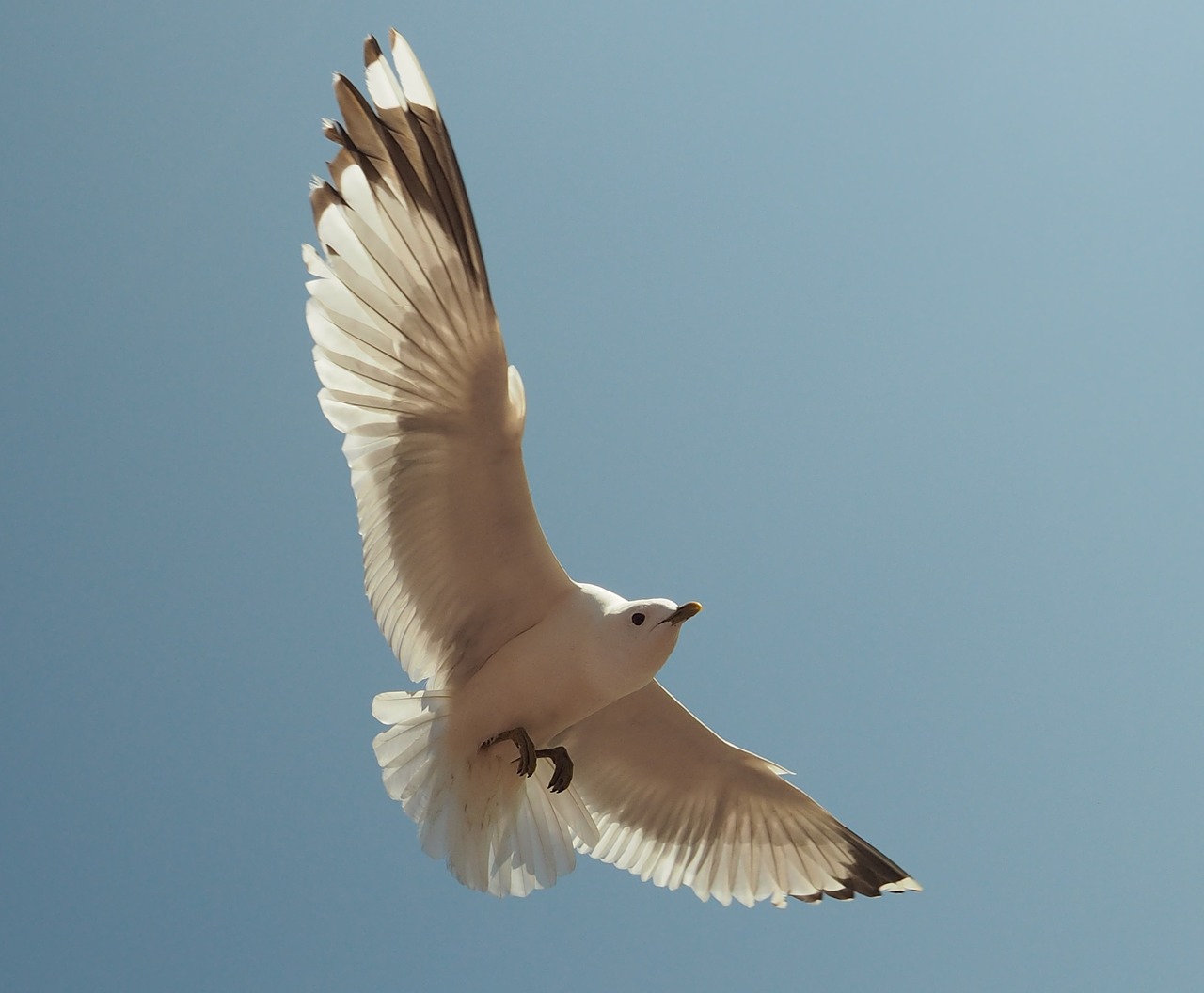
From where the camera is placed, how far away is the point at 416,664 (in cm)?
423

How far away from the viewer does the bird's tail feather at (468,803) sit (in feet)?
13.4

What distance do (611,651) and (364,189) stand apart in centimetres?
161

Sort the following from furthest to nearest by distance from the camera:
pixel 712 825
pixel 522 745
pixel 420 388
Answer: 1. pixel 712 825
2. pixel 522 745
3. pixel 420 388

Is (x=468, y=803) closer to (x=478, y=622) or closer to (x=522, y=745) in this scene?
(x=522, y=745)

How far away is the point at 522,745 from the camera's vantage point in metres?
4.09

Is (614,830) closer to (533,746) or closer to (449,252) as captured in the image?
(533,746)

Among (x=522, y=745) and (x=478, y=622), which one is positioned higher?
(x=478, y=622)

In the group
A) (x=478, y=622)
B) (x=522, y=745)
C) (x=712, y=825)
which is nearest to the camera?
(x=522, y=745)

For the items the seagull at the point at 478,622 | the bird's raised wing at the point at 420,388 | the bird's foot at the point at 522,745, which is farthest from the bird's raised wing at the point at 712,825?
the bird's raised wing at the point at 420,388

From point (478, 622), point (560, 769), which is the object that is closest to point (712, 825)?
point (560, 769)

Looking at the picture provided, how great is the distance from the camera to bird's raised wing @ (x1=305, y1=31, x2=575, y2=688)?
3469mm

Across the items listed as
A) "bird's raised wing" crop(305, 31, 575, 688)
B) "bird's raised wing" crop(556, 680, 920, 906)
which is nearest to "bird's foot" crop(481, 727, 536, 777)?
"bird's raised wing" crop(305, 31, 575, 688)

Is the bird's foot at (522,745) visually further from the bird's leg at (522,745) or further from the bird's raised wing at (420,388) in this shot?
the bird's raised wing at (420,388)

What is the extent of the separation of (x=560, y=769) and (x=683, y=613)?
2.53ft
